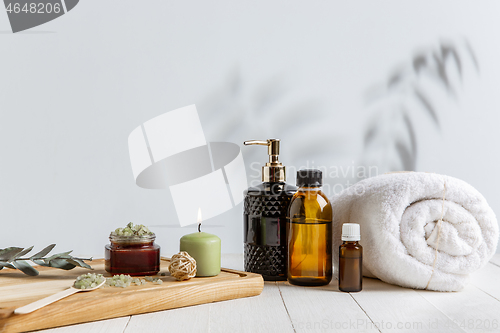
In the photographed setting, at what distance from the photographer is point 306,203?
76 centimetres

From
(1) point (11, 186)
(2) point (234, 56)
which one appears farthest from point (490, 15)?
(1) point (11, 186)

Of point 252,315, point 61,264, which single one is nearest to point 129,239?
point 61,264

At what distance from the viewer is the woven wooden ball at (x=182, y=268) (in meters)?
0.66

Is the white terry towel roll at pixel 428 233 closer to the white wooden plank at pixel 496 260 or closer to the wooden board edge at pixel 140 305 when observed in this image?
the wooden board edge at pixel 140 305

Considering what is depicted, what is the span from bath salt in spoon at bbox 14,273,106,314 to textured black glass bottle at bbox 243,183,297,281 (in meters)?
0.27

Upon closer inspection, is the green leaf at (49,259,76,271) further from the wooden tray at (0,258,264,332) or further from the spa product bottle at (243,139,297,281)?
the spa product bottle at (243,139,297,281)

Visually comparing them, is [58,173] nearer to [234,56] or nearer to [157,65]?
[157,65]

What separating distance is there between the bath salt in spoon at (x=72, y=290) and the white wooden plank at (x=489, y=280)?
576 millimetres

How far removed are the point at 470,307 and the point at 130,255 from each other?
1.61 ft

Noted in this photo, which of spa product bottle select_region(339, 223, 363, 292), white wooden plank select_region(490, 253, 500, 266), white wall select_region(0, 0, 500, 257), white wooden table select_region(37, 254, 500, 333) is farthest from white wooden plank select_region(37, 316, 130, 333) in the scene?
white wooden plank select_region(490, 253, 500, 266)

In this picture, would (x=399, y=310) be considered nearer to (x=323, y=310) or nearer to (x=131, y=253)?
(x=323, y=310)

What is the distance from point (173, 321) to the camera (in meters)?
0.56

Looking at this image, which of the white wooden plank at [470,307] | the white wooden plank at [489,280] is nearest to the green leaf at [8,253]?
the white wooden plank at [470,307]

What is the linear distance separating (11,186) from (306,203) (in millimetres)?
673
